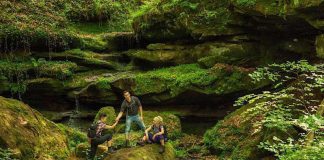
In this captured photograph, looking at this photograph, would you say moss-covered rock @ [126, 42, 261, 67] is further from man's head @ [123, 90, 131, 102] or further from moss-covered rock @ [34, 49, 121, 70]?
man's head @ [123, 90, 131, 102]

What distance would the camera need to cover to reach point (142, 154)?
962cm

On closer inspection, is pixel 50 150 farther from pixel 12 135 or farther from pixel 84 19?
pixel 84 19

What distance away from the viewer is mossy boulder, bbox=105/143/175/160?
9.35 metres

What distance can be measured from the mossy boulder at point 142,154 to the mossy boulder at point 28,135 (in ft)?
5.05

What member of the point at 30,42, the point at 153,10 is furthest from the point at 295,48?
the point at 30,42

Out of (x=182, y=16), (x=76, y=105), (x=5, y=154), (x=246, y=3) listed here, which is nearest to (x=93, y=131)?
(x=5, y=154)

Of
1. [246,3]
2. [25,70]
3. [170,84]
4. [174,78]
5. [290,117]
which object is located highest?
[246,3]

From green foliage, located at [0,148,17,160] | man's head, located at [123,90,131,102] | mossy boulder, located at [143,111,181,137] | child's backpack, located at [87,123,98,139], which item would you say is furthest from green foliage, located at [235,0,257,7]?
green foliage, located at [0,148,17,160]

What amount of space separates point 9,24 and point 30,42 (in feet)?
4.30

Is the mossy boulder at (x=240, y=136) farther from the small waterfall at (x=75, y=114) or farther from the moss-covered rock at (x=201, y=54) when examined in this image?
the small waterfall at (x=75, y=114)

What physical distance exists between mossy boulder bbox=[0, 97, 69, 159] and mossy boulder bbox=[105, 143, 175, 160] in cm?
154

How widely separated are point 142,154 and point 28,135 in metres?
2.89

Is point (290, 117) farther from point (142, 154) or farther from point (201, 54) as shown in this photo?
point (201, 54)

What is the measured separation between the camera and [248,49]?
15.7 metres
